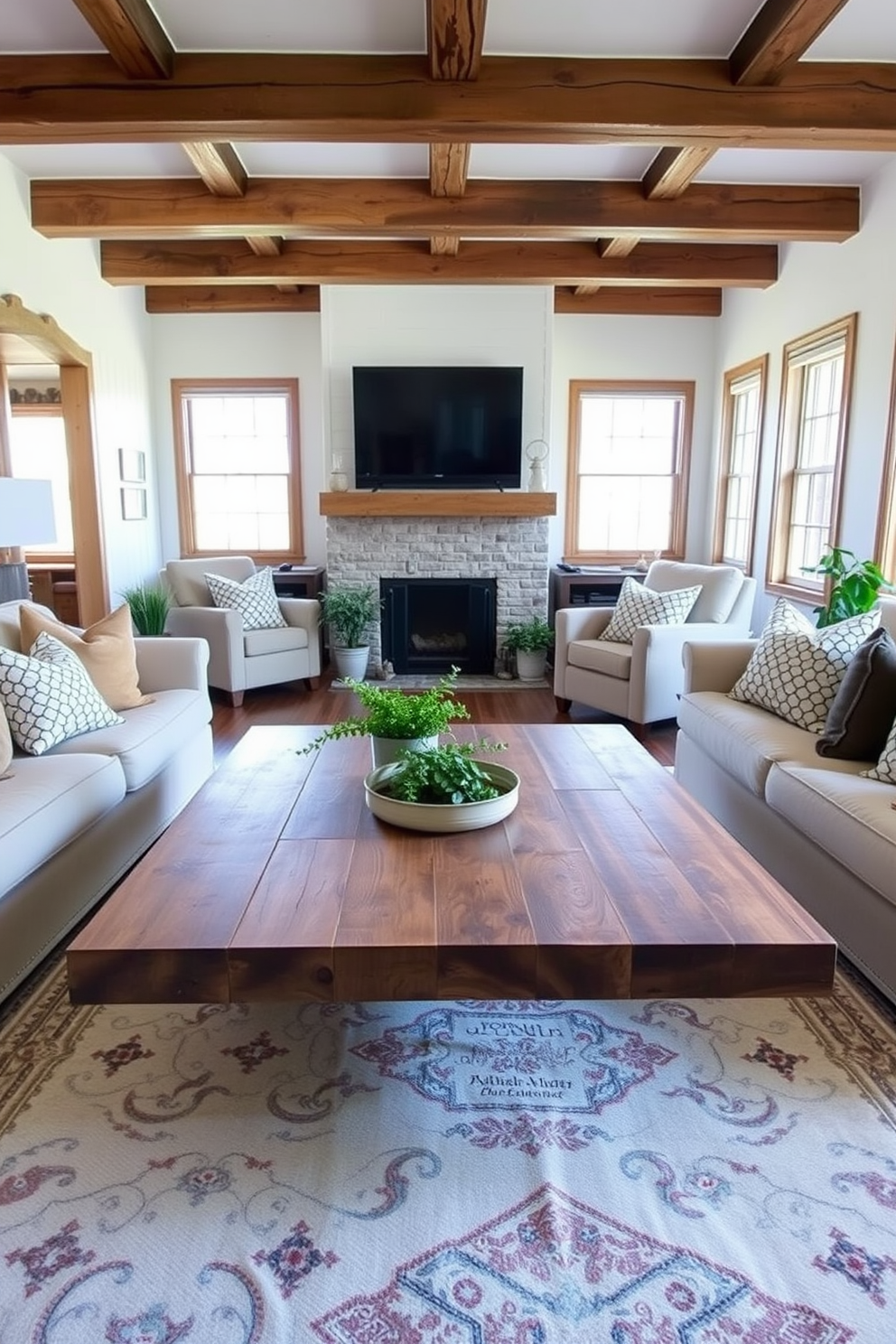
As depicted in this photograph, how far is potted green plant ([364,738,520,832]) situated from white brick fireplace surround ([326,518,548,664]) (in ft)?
13.0

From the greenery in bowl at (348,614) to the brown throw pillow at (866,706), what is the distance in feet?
12.0

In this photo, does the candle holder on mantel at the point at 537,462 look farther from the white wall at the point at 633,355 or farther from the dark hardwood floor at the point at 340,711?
the dark hardwood floor at the point at 340,711

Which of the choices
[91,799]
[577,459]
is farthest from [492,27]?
[577,459]

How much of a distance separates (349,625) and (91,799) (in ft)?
11.3

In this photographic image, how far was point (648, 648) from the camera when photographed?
4242 millimetres

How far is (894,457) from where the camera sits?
3.84 m

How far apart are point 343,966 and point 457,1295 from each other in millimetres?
522

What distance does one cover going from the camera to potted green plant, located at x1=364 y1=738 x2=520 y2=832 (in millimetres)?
1888

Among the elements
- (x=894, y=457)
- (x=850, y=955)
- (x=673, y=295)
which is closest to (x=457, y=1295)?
(x=850, y=955)

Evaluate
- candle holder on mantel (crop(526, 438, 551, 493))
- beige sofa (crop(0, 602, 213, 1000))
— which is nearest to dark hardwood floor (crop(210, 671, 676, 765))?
beige sofa (crop(0, 602, 213, 1000))

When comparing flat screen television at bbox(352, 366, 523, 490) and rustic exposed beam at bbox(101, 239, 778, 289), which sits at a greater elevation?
rustic exposed beam at bbox(101, 239, 778, 289)

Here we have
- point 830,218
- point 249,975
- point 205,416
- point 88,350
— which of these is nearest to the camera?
point 249,975

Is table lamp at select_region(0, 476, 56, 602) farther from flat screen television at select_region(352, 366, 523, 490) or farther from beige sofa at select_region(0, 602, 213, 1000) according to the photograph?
flat screen television at select_region(352, 366, 523, 490)

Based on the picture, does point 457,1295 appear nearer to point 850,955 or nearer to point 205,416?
point 850,955
